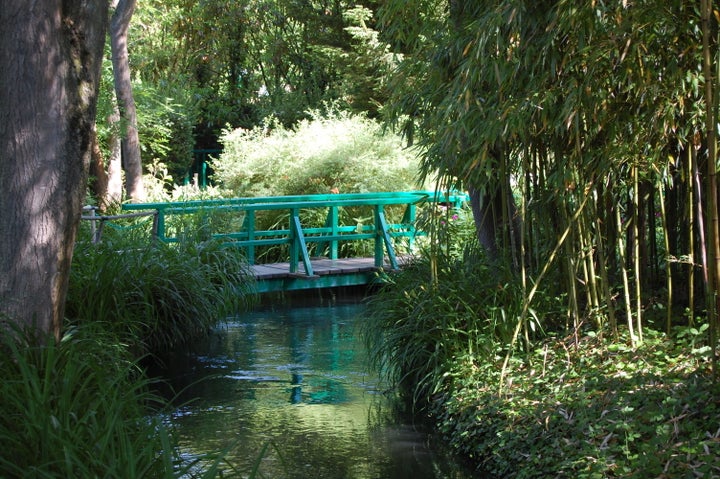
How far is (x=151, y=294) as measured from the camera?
691 centimetres

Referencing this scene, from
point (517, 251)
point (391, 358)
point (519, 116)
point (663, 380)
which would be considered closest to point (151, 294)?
point (391, 358)

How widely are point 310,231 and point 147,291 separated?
3947 mm

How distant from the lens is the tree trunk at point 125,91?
14.8 metres

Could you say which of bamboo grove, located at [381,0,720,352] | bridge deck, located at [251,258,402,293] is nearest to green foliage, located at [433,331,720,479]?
bamboo grove, located at [381,0,720,352]

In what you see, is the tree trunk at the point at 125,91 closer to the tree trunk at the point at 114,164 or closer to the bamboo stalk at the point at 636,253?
Result: the tree trunk at the point at 114,164

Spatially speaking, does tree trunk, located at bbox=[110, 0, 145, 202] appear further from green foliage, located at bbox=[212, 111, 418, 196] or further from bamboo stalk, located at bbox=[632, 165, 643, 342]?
bamboo stalk, located at bbox=[632, 165, 643, 342]

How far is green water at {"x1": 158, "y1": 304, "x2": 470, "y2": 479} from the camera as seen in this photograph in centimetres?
510

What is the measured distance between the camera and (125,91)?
14.9 meters

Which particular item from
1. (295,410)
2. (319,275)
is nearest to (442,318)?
(295,410)

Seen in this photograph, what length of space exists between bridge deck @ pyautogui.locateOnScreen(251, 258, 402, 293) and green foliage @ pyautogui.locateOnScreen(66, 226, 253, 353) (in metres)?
1.85

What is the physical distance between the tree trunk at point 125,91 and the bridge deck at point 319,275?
506cm

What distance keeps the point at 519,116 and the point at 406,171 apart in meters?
8.59

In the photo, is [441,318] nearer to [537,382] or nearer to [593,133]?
[537,382]

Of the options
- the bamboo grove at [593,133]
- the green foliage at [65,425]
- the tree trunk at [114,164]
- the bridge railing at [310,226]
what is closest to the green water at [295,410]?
the green foliage at [65,425]
